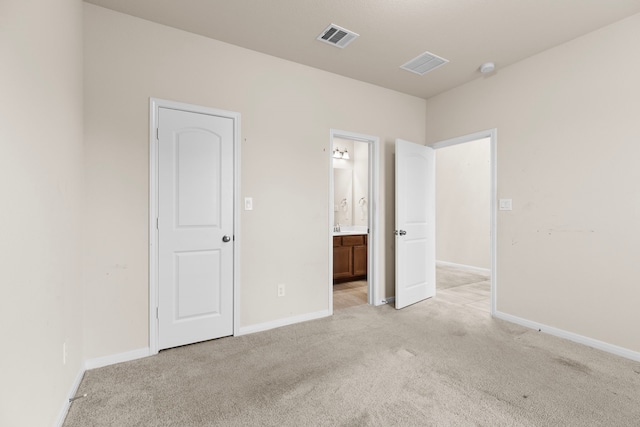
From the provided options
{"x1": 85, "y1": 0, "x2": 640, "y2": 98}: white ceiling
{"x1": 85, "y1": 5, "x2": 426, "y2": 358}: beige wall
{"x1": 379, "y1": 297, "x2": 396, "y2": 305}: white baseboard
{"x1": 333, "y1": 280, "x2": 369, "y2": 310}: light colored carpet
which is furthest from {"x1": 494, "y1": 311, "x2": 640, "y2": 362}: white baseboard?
{"x1": 85, "y1": 0, "x2": 640, "y2": 98}: white ceiling

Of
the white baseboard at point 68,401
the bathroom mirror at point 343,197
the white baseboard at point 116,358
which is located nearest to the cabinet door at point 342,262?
the bathroom mirror at point 343,197

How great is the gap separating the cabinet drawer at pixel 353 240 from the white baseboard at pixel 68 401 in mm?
3500

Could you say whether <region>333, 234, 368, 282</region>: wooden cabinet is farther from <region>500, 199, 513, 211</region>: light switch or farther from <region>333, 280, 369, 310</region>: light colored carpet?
<region>500, 199, 513, 211</region>: light switch

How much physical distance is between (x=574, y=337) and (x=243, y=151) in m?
3.58

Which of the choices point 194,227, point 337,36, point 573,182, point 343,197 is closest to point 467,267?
point 343,197

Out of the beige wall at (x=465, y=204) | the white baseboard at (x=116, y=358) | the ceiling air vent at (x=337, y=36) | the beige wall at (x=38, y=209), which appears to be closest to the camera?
the beige wall at (x=38, y=209)

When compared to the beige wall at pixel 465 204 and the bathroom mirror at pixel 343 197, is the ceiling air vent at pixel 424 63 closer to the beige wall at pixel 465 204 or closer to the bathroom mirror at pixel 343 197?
the bathroom mirror at pixel 343 197

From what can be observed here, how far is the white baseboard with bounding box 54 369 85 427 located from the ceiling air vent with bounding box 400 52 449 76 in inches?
155

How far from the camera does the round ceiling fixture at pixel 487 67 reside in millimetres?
3233

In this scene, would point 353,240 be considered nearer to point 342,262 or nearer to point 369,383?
point 342,262

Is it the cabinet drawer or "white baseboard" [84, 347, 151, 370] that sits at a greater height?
the cabinet drawer

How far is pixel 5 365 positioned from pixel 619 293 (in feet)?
13.1

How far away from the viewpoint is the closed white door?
260 cm

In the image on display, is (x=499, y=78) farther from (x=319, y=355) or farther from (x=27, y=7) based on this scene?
(x=27, y=7)
